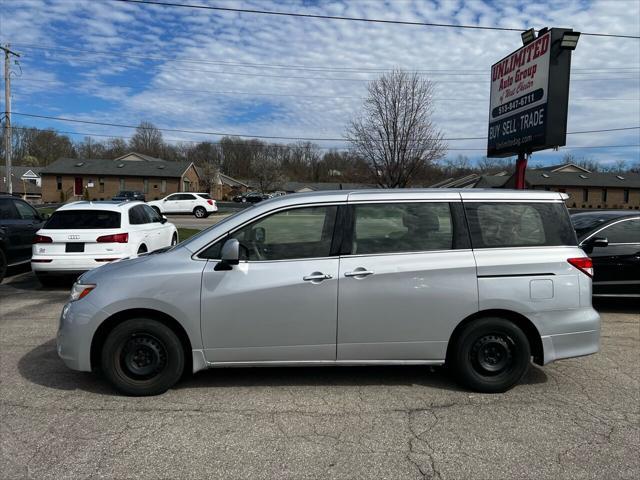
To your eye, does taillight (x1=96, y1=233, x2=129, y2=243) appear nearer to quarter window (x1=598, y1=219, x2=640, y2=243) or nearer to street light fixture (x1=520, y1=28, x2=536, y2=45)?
quarter window (x1=598, y1=219, x2=640, y2=243)

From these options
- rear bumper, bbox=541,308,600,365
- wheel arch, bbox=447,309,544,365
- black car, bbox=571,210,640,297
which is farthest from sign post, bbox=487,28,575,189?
wheel arch, bbox=447,309,544,365

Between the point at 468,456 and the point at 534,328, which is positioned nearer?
the point at 468,456

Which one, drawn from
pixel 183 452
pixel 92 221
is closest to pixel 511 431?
pixel 183 452

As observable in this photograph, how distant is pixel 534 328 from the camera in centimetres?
432

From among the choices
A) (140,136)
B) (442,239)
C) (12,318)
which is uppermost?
(140,136)

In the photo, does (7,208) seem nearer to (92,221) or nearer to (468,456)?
(92,221)

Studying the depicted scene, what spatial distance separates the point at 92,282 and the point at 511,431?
366cm

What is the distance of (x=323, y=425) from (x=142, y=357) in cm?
170

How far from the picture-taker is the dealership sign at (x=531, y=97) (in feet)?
35.4

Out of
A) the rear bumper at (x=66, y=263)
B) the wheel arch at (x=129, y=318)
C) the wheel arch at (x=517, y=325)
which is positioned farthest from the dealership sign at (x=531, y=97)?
the rear bumper at (x=66, y=263)

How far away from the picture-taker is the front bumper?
4117 millimetres

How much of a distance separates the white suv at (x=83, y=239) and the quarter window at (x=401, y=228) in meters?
6.05

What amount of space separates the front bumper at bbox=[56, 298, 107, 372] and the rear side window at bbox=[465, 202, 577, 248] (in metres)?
3.38

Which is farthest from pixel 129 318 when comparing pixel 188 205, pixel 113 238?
pixel 188 205
